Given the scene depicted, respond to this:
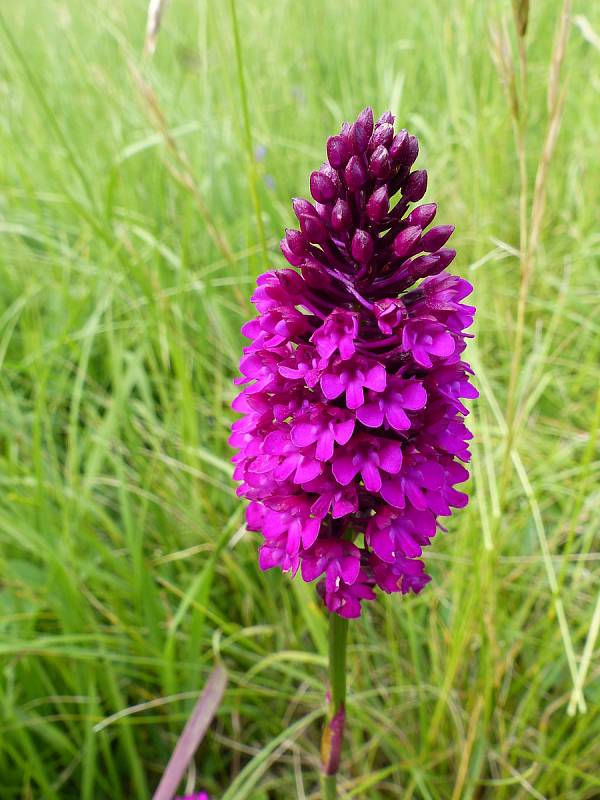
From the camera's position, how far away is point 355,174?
124cm

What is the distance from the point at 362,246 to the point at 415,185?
0.62 feet

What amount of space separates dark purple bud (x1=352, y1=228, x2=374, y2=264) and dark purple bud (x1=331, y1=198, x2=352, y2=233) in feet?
0.11

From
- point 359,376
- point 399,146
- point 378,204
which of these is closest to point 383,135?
point 399,146

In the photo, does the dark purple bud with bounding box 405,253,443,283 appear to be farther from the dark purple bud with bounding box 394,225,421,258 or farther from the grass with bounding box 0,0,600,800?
the grass with bounding box 0,0,600,800

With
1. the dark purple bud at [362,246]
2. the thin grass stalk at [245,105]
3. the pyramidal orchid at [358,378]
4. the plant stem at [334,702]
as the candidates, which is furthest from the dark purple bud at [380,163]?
the plant stem at [334,702]

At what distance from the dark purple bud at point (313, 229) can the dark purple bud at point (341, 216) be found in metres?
0.02

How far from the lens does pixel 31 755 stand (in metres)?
1.97

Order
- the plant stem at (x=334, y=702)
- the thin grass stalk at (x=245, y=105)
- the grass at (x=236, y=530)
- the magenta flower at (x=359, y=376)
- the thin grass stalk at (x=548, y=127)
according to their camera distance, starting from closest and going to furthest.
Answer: the magenta flower at (x=359, y=376), the plant stem at (x=334, y=702), the thin grass stalk at (x=548, y=127), the thin grass stalk at (x=245, y=105), the grass at (x=236, y=530)

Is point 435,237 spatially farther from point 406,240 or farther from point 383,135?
point 383,135

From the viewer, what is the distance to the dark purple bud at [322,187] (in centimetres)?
126

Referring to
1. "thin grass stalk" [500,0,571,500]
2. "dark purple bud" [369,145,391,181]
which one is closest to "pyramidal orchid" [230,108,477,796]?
"dark purple bud" [369,145,391,181]

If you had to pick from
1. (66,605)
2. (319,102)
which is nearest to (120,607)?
(66,605)

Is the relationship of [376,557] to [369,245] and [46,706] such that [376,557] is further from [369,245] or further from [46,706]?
[46,706]

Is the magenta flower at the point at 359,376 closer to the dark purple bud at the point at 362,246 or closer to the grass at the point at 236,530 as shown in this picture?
the dark purple bud at the point at 362,246
